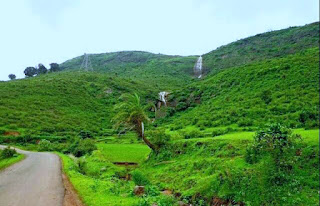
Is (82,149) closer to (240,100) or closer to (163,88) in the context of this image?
(240,100)

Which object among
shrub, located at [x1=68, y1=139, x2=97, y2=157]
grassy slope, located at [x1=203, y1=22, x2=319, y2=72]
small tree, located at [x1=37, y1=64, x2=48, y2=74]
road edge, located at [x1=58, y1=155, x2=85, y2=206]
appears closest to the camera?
road edge, located at [x1=58, y1=155, x2=85, y2=206]

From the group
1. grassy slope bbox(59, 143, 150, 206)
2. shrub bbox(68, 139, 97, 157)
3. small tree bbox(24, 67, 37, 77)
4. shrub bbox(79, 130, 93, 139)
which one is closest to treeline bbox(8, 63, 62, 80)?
small tree bbox(24, 67, 37, 77)

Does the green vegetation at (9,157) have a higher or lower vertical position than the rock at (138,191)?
lower

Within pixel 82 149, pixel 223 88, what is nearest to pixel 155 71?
pixel 223 88

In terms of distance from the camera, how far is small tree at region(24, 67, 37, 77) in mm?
133550

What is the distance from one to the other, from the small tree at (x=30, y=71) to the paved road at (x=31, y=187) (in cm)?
11978

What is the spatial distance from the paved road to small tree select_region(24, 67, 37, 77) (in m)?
120

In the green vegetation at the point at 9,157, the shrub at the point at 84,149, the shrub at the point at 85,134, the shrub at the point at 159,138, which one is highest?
the shrub at the point at 159,138

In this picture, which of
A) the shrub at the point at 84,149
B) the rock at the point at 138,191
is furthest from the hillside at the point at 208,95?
the shrub at the point at 84,149

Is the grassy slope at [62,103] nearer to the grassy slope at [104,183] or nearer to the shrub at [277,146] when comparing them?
the grassy slope at [104,183]

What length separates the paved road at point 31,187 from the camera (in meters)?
13.5

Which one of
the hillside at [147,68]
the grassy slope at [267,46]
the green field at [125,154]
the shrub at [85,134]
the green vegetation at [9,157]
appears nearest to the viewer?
the green vegetation at [9,157]

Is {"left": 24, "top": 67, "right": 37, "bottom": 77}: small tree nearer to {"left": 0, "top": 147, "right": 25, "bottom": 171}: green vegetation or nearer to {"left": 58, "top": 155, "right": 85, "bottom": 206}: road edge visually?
{"left": 0, "top": 147, "right": 25, "bottom": 171}: green vegetation

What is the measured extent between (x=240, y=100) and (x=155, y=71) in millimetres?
89744
